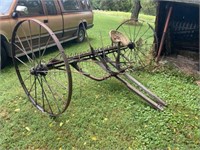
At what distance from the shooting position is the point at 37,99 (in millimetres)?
4469

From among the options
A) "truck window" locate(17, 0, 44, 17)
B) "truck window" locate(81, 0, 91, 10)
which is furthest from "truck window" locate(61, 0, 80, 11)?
"truck window" locate(17, 0, 44, 17)

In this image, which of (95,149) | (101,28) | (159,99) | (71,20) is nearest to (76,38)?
(71,20)

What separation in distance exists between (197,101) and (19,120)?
3.17 meters

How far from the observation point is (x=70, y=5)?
7945 mm

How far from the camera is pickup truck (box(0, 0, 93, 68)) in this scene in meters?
5.46

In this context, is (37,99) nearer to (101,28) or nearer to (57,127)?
(57,127)

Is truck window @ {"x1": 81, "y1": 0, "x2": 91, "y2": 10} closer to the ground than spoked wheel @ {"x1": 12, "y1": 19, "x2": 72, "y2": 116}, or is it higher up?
higher up

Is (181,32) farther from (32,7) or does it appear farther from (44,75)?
(44,75)

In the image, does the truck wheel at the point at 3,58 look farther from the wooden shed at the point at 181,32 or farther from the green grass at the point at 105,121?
the wooden shed at the point at 181,32

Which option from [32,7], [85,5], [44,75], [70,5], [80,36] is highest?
[32,7]

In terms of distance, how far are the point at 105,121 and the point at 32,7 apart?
3.82 meters

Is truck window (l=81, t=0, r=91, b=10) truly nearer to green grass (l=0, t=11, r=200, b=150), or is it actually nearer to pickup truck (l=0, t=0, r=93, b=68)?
pickup truck (l=0, t=0, r=93, b=68)

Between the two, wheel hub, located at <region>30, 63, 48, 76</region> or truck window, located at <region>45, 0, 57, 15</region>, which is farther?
truck window, located at <region>45, 0, 57, 15</region>

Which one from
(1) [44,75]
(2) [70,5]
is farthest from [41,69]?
(2) [70,5]
